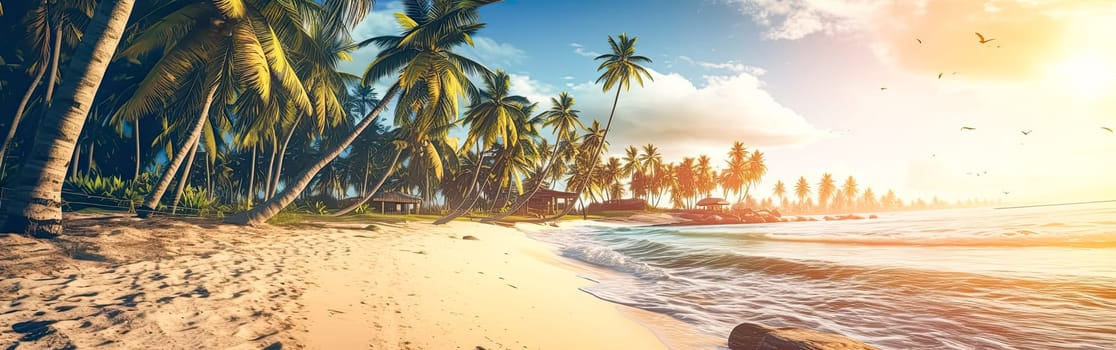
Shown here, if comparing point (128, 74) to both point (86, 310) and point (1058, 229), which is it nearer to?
point (86, 310)

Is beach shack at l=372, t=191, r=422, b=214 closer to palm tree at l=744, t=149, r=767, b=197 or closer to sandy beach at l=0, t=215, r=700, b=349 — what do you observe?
sandy beach at l=0, t=215, r=700, b=349

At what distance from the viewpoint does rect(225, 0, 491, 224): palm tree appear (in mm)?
13117

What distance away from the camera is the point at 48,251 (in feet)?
18.2

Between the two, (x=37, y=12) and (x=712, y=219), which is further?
(x=712, y=219)

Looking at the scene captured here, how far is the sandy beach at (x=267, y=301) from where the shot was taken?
3.32 meters

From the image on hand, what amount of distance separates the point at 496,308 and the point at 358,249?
16.6 feet

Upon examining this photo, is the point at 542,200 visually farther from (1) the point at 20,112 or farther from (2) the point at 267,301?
(2) the point at 267,301

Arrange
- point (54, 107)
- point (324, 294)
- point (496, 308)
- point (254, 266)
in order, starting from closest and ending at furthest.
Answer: point (324, 294) → point (496, 308) → point (254, 266) → point (54, 107)

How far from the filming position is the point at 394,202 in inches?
1716

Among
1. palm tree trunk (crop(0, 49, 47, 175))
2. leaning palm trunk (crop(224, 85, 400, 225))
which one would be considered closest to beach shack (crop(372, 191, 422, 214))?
palm tree trunk (crop(0, 49, 47, 175))

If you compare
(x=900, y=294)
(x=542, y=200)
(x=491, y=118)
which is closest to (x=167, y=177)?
(x=491, y=118)

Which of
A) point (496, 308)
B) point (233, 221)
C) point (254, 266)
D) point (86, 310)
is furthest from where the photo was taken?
point (233, 221)

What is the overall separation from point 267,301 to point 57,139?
5.79m

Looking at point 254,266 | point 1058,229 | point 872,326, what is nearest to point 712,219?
point 1058,229
